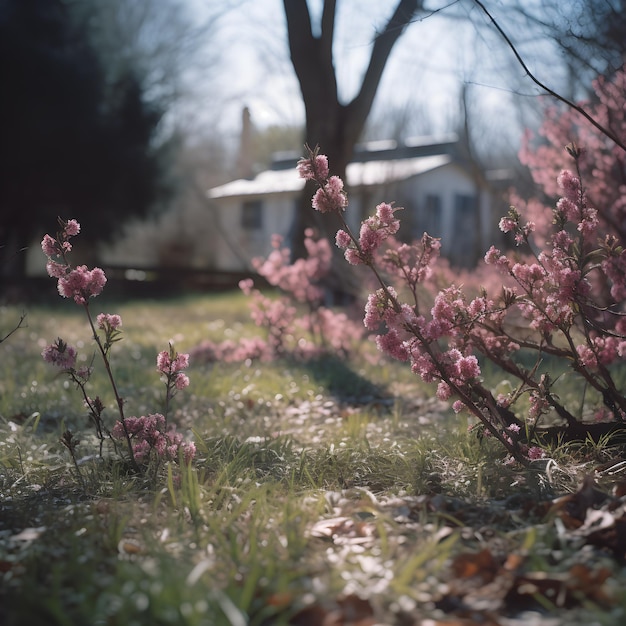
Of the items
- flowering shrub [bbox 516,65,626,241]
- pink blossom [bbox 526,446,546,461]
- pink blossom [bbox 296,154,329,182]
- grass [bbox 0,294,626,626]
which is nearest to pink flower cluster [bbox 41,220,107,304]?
grass [bbox 0,294,626,626]

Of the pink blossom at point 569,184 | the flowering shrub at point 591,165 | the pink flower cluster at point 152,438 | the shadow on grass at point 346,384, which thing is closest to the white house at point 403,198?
the flowering shrub at point 591,165

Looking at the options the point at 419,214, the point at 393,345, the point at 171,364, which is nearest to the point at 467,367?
the point at 393,345

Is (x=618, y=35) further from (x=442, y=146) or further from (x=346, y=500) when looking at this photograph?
(x=442, y=146)

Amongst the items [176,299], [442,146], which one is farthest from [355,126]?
[442,146]

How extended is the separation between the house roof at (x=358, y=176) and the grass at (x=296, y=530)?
9367mm

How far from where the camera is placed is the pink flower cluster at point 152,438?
3.05 metres

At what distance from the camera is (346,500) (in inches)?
106

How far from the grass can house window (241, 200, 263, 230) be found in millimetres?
20371

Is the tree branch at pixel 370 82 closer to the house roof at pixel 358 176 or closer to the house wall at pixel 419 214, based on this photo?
the house roof at pixel 358 176

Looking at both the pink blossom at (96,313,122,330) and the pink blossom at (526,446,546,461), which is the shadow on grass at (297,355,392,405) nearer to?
the pink blossom at (526,446,546,461)

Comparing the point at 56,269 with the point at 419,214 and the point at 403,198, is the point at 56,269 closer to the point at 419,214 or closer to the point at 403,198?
the point at 403,198

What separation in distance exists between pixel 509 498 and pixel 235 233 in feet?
77.3

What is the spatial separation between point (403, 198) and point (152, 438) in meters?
16.8

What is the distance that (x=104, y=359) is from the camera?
2943mm
